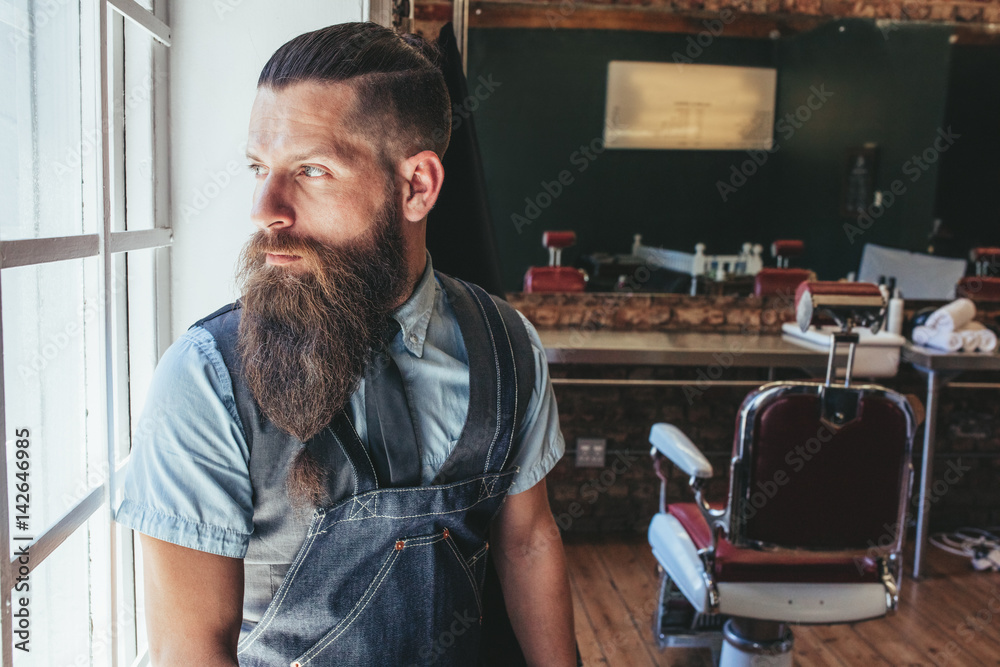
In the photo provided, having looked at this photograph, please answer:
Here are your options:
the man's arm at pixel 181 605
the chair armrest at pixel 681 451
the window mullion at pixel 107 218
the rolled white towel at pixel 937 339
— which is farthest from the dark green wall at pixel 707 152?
the man's arm at pixel 181 605

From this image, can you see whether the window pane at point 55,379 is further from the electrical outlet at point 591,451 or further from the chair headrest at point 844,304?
the electrical outlet at point 591,451

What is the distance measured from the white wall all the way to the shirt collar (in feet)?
1.18

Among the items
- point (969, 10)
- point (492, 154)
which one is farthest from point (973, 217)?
point (492, 154)

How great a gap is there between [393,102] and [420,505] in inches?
21.4

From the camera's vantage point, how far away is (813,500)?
2072mm

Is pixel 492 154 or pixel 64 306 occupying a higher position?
pixel 492 154

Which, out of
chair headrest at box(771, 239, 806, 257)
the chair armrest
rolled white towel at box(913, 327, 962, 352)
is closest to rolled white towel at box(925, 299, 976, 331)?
rolled white towel at box(913, 327, 962, 352)

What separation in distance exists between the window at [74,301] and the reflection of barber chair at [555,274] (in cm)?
273

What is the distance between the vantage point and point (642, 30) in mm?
3900

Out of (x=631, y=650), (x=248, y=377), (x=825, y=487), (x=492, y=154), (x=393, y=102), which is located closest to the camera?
(x=248, y=377)

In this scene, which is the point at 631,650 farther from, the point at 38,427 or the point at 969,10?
the point at 969,10

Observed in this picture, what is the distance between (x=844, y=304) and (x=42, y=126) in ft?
5.97

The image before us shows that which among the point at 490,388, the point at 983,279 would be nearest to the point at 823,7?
the point at 983,279

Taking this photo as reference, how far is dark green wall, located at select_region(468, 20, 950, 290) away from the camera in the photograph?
385cm
